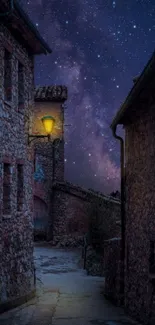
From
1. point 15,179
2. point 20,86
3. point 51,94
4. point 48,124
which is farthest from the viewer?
point 51,94

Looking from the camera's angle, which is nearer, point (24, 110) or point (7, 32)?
point (7, 32)

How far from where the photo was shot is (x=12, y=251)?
1262 cm

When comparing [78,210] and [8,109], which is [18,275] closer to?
[8,109]

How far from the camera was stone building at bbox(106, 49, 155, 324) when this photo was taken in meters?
9.70

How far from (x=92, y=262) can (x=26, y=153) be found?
8.78m

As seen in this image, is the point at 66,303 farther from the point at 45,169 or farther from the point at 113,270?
the point at 45,169

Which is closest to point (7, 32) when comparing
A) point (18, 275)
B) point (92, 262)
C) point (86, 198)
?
point (18, 275)

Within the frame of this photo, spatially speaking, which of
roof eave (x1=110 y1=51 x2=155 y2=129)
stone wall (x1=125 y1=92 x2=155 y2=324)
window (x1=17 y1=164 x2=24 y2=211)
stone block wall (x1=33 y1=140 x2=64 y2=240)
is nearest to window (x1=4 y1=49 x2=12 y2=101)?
window (x1=17 y1=164 x2=24 y2=211)

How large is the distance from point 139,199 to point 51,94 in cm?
2099

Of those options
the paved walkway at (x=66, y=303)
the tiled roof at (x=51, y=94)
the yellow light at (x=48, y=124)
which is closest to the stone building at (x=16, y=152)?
the paved walkway at (x=66, y=303)

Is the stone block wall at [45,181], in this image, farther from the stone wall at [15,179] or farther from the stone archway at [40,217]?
the stone wall at [15,179]

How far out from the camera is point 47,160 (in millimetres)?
30000

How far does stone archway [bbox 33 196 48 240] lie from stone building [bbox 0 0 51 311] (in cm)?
1460

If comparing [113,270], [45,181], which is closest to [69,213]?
[45,181]
